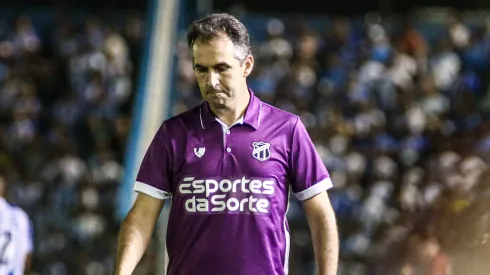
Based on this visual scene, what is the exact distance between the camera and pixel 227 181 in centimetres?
489

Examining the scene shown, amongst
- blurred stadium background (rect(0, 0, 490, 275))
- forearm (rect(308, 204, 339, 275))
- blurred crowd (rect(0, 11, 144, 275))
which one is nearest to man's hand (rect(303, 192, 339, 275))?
forearm (rect(308, 204, 339, 275))

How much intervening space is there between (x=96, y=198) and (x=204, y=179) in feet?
37.0

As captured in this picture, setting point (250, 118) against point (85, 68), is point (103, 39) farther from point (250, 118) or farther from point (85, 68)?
→ point (250, 118)

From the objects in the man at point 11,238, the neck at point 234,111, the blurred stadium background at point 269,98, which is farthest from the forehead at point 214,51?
the blurred stadium background at point 269,98

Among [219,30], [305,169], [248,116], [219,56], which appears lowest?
[305,169]

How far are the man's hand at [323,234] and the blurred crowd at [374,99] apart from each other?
8214 millimetres

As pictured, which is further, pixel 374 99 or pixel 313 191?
pixel 374 99

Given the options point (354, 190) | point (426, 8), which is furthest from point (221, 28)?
point (426, 8)

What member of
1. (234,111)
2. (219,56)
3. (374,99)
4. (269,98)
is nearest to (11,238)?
(234,111)

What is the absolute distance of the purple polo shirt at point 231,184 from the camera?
4852 millimetres

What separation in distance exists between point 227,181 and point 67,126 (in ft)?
40.9

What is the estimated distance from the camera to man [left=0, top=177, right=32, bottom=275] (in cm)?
1013

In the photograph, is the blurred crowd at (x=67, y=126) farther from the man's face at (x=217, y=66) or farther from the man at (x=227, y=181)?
the man's face at (x=217, y=66)

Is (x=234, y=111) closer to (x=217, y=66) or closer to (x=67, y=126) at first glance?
(x=217, y=66)
